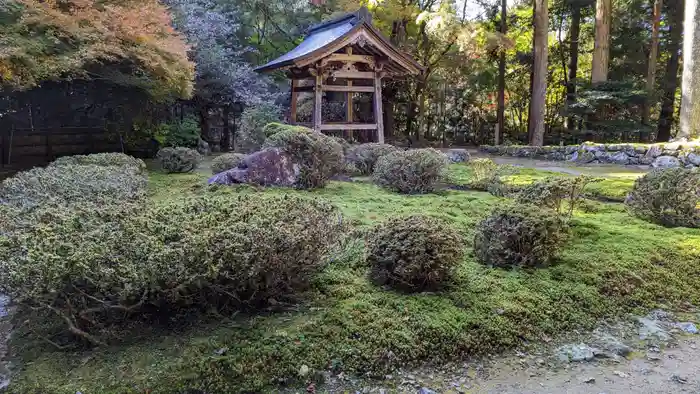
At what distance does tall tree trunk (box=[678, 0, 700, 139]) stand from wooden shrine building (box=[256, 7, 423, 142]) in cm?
652

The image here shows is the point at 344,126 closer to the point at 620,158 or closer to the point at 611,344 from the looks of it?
the point at 620,158

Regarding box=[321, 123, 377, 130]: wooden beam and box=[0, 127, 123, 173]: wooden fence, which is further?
box=[321, 123, 377, 130]: wooden beam

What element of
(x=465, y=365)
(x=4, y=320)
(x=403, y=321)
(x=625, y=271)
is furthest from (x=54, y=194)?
(x=625, y=271)

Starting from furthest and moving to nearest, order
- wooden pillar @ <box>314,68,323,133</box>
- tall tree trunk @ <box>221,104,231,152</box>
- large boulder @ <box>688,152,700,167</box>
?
tall tree trunk @ <box>221,104,231,152</box> < wooden pillar @ <box>314,68,323,133</box> < large boulder @ <box>688,152,700,167</box>

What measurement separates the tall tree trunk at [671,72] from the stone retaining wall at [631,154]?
5200 mm

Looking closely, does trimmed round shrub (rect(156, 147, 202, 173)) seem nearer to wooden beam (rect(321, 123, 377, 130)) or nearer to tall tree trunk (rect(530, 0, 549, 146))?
wooden beam (rect(321, 123, 377, 130))

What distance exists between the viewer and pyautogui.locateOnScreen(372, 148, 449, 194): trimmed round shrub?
668cm

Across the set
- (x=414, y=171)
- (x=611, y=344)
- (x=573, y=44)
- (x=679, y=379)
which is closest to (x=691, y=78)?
(x=573, y=44)

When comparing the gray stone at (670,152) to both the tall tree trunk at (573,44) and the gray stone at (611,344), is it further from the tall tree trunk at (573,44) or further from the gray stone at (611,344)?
the gray stone at (611,344)

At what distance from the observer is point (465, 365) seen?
8.43 feet

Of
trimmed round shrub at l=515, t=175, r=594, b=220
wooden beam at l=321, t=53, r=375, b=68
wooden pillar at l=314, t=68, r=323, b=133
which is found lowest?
trimmed round shrub at l=515, t=175, r=594, b=220

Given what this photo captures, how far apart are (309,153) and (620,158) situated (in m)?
8.53

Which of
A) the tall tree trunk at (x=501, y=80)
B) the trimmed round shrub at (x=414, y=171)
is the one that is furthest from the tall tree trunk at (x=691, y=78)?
the trimmed round shrub at (x=414, y=171)

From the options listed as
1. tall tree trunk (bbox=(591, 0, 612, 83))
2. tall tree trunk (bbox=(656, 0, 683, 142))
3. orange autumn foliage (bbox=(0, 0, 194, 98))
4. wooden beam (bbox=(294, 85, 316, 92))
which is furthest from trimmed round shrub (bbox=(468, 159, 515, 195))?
tall tree trunk (bbox=(656, 0, 683, 142))
